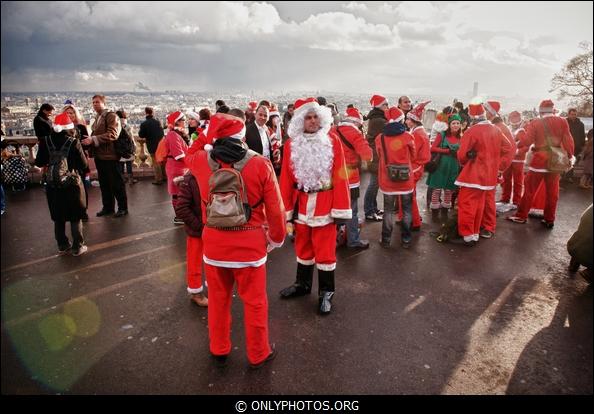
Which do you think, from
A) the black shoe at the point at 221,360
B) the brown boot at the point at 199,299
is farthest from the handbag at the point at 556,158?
the black shoe at the point at 221,360

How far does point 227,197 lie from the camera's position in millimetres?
2547

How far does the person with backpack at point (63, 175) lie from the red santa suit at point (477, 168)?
5.77 m

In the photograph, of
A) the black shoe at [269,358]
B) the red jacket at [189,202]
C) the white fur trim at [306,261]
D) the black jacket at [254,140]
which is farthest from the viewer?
the black jacket at [254,140]

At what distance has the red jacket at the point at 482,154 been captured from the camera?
5.41 metres

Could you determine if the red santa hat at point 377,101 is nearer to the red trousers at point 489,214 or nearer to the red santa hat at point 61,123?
the red trousers at point 489,214

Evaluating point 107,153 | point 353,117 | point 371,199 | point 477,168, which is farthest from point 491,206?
point 107,153

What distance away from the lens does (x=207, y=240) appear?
9.26 feet

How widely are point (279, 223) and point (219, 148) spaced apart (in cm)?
75

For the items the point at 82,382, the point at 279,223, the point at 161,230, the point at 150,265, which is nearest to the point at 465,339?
the point at 279,223

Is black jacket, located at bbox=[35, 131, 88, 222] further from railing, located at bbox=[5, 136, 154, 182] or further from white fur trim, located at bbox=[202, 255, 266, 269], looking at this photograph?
railing, located at bbox=[5, 136, 154, 182]

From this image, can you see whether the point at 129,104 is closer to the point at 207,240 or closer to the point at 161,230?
the point at 161,230

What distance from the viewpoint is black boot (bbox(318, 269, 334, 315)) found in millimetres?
3832

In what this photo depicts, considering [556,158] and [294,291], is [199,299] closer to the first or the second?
[294,291]

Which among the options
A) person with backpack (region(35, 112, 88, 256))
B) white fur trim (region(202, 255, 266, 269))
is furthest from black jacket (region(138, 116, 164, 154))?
white fur trim (region(202, 255, 266, 269))
